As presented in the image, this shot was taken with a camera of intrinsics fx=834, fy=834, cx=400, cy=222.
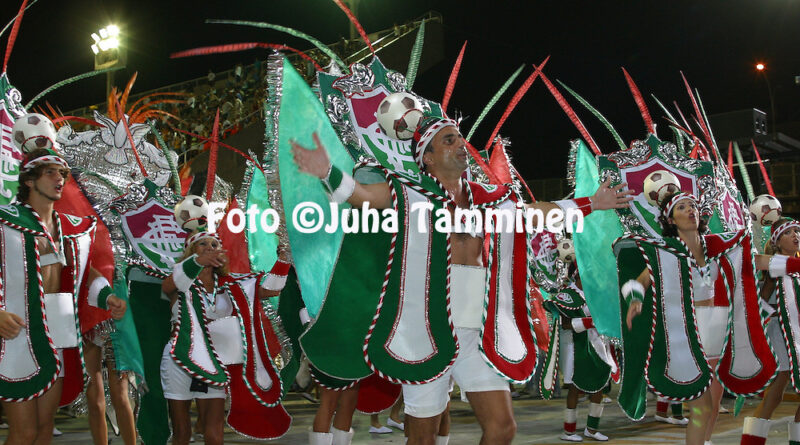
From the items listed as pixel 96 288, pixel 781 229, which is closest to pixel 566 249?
pixel 781 229

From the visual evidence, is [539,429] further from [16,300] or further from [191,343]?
[16,300]

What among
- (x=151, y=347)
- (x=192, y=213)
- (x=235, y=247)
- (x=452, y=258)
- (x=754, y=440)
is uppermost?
(x=192, y=213)

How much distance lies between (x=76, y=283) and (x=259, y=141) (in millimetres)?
9655

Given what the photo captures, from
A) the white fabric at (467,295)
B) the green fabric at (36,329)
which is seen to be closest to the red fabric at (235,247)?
the green fabric at (36,329)

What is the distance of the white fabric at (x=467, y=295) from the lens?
336 cm

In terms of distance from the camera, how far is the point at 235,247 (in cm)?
629

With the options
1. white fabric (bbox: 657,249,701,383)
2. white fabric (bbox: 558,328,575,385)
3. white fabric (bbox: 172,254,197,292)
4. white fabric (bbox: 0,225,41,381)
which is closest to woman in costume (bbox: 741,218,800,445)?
white fabric (bbox: 657,249,701,383)

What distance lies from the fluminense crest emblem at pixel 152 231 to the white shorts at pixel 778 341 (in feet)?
13.0

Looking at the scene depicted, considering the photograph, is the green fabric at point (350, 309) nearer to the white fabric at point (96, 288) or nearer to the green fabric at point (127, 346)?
the white fabric at point (96, 288)

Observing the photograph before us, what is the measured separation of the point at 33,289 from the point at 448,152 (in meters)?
1.98

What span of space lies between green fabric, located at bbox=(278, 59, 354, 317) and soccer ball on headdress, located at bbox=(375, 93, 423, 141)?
233mm

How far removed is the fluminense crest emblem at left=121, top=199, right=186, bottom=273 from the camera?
562 centimetres

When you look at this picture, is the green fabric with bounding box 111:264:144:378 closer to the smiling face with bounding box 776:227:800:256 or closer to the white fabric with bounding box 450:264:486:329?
the white fabric with bounding box 450:264:486:329

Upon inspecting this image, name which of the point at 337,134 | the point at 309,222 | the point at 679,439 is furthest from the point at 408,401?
the point at 679,439
